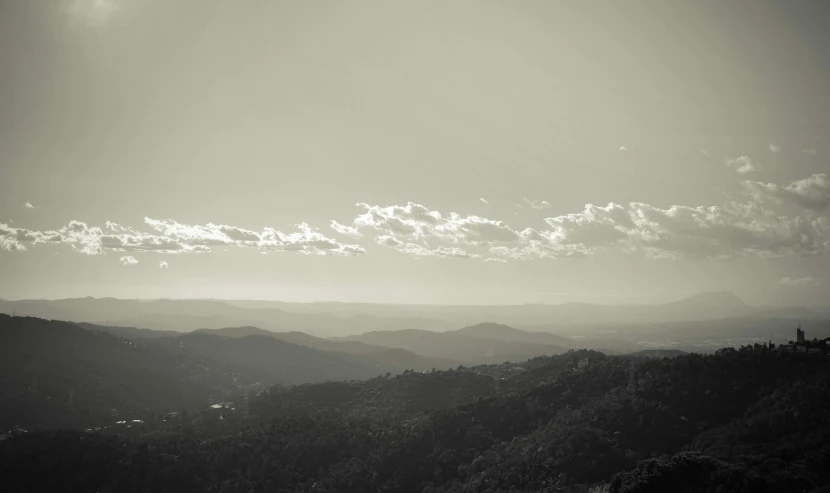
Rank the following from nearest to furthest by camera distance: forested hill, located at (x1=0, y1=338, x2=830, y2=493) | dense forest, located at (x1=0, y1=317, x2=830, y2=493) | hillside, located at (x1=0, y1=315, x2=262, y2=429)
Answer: forested hill, located at (x1=0, y1=338, x2=830, y2=493) < dense forest, located at (x1=0, y1=317, x2=830, y2=493) < hillside, located at (x1=0, y1=315, x2=262, y2=429)

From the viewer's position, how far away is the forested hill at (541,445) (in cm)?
5897

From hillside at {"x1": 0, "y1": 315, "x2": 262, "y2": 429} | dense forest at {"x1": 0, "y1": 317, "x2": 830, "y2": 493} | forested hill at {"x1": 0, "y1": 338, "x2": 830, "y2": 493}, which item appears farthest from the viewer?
hillside at {"x1": 0, "y1": 315, "x2": 262, "y2": 429}

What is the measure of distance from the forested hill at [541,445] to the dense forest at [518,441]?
266mm

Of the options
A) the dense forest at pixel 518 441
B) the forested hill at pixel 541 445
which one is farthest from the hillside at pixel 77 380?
the forested hill at pixel 541 445

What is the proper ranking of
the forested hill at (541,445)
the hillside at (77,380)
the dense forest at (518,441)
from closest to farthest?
the forested hill at (541,445)
the dense forest at (518,441)
the hillside at (77,380)

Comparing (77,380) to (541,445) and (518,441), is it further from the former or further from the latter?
(541,445)

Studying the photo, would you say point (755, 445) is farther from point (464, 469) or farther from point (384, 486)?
point (384, 486)

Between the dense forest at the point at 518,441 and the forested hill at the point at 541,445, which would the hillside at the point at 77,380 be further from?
the forested hill at the point at 541,445

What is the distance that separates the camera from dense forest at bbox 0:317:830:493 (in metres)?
61.2

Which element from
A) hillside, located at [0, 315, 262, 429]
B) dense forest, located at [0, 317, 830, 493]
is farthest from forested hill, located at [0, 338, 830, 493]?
hillside, located at [0, 315, 262, 429]

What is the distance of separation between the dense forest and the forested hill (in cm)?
27

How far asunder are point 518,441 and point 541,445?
322 inches

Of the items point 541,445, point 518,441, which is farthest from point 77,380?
point 541,445

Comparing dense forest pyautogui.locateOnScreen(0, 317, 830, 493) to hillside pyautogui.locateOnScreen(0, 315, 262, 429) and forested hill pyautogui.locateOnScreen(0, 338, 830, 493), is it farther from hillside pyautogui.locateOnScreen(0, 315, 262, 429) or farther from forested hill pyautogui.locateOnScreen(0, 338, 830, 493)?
hillside pyautogui.locateOnScreen(0, 315, 262, 429)
